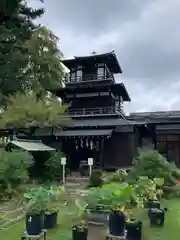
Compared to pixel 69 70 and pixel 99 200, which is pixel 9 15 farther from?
pixel 99 200

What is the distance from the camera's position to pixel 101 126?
64.6 ft

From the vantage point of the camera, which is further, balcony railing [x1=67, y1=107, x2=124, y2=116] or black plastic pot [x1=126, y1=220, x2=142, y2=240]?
balcony railing [x1=67, y1=107, x2=124, y2=116]

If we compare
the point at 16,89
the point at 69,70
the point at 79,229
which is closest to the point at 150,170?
the point at 79,229

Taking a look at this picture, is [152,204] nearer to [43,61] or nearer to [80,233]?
[80,233]

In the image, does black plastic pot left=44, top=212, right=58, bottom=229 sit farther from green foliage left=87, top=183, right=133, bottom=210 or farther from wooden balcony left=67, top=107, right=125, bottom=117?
wooden balcony left=67, top=107, right=125, bottom=117

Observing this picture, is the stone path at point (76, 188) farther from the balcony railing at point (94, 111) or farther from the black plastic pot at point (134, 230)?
the balcony railing at point (94, 111)

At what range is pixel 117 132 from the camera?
63.9ft

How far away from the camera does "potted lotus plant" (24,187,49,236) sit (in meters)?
4.79

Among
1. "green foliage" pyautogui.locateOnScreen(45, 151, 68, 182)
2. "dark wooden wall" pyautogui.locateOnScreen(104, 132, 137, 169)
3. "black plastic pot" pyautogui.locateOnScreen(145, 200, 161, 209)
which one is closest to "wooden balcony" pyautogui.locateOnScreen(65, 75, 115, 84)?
"dark wooden wall" pyautogui.locateOnScreen(104, 132, 137, 169)

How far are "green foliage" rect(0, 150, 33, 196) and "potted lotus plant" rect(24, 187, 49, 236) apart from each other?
4386mm

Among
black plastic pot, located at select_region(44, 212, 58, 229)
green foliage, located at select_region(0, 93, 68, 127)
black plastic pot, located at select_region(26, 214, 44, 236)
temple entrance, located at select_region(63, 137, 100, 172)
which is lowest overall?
black plastic pot, located at select_region(44, 212, 58, 229)

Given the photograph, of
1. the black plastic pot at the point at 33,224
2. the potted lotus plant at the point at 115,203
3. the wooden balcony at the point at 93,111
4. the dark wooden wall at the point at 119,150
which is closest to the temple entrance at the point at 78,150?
the dark wooden wall at the point at 119,150

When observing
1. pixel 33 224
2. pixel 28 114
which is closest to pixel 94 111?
pixel 28 114

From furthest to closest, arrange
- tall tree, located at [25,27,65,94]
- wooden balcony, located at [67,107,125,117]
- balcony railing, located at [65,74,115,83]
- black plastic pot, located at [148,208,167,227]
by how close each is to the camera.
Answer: tall tree, located at [25,27,65,94]
balcony railing, located at [65,74,115,83]
wooden balcony, located at [67,107,125,117]
black plastic pot, located at [148,208,167,227]
